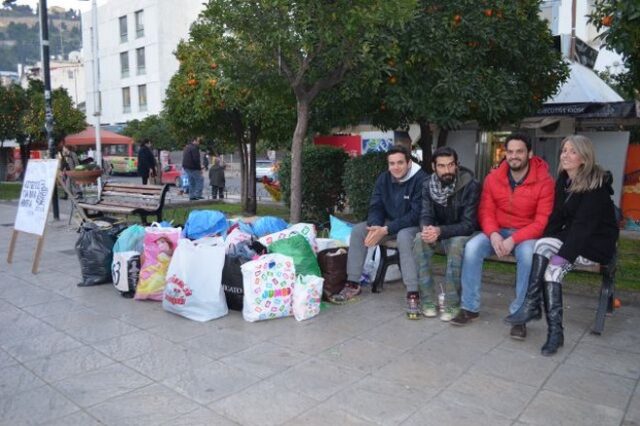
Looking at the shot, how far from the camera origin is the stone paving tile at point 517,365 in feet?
11.8

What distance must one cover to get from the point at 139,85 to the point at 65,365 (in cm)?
5276

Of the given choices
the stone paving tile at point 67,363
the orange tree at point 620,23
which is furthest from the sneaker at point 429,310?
the orange tree at point 620,23

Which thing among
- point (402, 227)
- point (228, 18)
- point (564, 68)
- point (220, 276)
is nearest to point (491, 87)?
point (564, 68)

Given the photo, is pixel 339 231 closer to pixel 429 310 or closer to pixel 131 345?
pixel 429 310

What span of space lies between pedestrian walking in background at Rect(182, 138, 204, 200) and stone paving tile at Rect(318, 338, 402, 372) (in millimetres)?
10981

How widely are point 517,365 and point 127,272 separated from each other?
3655 mm

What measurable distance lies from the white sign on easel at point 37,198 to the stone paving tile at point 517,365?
507cm

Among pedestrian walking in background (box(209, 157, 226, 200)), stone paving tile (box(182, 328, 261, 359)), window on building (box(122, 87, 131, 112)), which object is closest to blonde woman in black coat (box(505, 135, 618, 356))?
stone paving tile (box(182, 328, 261, 359))

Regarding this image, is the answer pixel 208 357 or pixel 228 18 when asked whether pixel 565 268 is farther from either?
pixel 228 18

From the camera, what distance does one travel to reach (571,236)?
4090mm

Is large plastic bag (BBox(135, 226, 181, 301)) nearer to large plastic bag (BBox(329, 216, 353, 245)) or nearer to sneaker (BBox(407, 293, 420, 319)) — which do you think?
large plastic bag (BBox(329, 216, 353, 245))

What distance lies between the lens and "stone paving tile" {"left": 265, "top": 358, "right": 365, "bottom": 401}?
3.43 meters

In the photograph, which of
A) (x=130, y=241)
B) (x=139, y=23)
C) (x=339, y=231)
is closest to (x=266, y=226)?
(x=339, y=231)

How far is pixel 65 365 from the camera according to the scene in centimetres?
385
